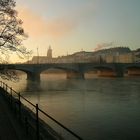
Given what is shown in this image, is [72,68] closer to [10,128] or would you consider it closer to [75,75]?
[75,75]

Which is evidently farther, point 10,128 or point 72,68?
point 72,68

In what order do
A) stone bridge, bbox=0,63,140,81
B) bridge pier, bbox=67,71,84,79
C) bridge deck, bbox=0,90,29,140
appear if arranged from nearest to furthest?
bridge deck, bbox=0,90,29,140 < stone bridge, bbox=0,63,140,81 < bridge pier, bbox=67,71,84,79

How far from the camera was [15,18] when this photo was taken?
16.0 meters

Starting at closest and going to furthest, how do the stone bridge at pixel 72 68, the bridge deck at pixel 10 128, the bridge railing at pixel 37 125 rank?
1. the bridge railing at pixel 37 125
2. the bridge deck at pixel 10 128
3. the stone bridge at pixel 72 68

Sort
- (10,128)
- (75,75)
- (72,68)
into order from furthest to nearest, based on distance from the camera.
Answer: (75,75) < (72,68) < (10,128)

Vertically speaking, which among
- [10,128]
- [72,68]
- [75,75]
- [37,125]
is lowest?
[75,75]

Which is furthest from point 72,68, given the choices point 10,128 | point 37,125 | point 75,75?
point 37,125

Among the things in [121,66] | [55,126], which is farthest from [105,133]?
[121,66]

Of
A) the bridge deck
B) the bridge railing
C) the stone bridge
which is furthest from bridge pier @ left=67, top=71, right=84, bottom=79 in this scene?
the bridge deck

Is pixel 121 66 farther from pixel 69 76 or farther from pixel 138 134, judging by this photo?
pixel 138 134

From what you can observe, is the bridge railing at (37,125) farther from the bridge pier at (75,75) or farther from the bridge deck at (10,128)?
the bridge pier at (75,75)

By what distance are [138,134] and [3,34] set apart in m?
9.09

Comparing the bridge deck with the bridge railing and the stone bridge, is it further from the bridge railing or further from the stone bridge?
the stone bridge

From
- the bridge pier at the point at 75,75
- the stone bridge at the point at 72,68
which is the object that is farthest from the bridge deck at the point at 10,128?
the bridge pier at the point at 75,75
